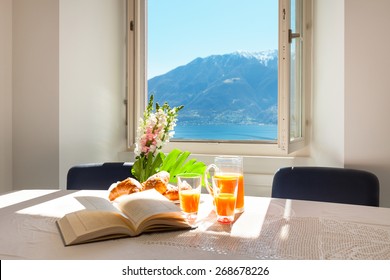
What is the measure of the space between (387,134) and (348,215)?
79 centimetres

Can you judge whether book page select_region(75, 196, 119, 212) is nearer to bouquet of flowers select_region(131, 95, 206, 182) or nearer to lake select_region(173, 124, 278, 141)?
bouquet of flowers select_region(131, 95, 206, 182)

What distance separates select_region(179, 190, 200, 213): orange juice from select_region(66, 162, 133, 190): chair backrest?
2.55 feet

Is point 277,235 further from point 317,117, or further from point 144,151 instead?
point 317,117

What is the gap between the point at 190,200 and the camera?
94 centimetres

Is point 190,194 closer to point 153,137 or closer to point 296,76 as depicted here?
point 153,137

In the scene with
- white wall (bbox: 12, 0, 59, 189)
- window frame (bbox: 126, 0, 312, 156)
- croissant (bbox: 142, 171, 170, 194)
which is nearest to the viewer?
croissant (bbox: 142, 171, 170, 194)

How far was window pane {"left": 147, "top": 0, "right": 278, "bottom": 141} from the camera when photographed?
9.34ft

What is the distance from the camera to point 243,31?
9.92 feet

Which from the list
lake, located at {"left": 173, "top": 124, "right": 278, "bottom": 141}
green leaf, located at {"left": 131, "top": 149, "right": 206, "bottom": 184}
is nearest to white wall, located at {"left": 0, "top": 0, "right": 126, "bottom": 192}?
lake, located at {"left": 173, "top": 124, "right": 278, "bottom": 141}

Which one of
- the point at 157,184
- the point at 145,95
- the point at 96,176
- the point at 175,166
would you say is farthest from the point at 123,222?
the point at 145,95

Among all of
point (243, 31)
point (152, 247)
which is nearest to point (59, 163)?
point (152, 247)

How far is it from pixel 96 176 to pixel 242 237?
1051 millimetres

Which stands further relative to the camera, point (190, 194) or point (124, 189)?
point (124, 189)

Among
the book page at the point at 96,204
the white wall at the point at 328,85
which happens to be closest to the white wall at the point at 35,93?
the book page at the point at 96,204
